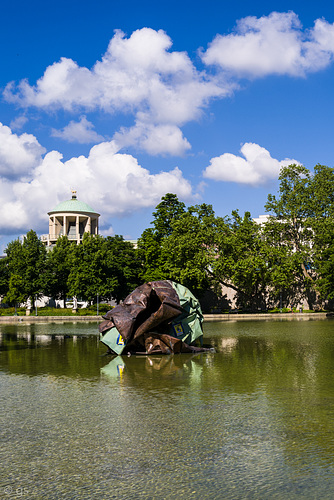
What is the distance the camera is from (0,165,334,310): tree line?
6550 centimetres

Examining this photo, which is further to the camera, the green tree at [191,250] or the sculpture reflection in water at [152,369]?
the green tree at [191,250]

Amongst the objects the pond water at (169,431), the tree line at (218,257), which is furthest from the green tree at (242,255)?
the pond water at (169,431)

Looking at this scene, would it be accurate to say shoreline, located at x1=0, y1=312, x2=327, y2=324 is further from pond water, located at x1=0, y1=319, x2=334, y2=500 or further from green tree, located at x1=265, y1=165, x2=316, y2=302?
pond water, located at x1=0, y1=319, x2=334, y2=500

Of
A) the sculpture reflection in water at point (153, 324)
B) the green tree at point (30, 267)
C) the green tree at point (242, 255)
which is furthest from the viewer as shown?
the green tree at point (30, 267)

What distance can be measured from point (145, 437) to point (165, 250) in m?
58.9

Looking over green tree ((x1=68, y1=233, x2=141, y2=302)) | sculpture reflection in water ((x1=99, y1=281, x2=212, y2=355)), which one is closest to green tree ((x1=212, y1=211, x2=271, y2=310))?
green tree ((x1=68, y1=233, x2=141, y2=302))

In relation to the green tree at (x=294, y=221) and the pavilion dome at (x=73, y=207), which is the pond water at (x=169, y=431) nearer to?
the green tree at (x=294, y=221)

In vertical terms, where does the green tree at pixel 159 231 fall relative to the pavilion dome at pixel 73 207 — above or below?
below

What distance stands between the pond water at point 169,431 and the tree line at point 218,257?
154 feet

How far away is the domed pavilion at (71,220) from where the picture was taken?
365 feet

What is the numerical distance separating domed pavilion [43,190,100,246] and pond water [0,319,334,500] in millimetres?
94122

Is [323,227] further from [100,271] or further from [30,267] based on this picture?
[30,267]

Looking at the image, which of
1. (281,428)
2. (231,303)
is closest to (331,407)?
(281,428)

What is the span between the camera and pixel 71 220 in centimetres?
11488
